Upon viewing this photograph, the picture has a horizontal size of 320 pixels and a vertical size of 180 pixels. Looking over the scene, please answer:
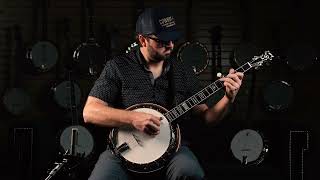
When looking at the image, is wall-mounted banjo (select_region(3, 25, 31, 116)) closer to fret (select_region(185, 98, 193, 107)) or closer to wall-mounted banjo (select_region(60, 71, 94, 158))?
wall-mounted banjo (select_region(60, 71, 94, 158))

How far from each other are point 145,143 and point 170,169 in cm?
35

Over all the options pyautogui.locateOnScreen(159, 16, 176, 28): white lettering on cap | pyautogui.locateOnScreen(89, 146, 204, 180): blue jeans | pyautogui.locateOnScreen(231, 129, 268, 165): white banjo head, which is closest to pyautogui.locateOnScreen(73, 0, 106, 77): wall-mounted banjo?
pyautogui.locateOnScreen(231, 129, 268, 165): white banjo head

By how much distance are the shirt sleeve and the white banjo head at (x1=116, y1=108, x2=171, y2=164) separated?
0.27 metres

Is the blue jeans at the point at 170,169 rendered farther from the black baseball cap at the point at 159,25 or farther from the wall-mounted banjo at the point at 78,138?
the wall-mounted banjo at the point at 78,138

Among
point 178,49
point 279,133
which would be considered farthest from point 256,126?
point 178,49

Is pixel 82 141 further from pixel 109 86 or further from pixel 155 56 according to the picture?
pixel 155 56

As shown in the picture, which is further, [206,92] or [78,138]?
[78,138]

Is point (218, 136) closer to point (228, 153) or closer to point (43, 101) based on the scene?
point (228, 153)

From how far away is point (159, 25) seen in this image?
521 cm

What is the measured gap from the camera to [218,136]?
8.21 m

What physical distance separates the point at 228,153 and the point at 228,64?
118 cm

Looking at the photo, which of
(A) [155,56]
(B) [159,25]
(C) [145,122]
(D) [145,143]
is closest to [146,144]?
(D) [145,143]

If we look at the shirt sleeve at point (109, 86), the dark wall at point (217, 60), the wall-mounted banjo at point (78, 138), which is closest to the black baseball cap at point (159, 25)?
the shirt sleeve at point (109, 86)

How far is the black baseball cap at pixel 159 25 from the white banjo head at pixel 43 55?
2.92 metres
